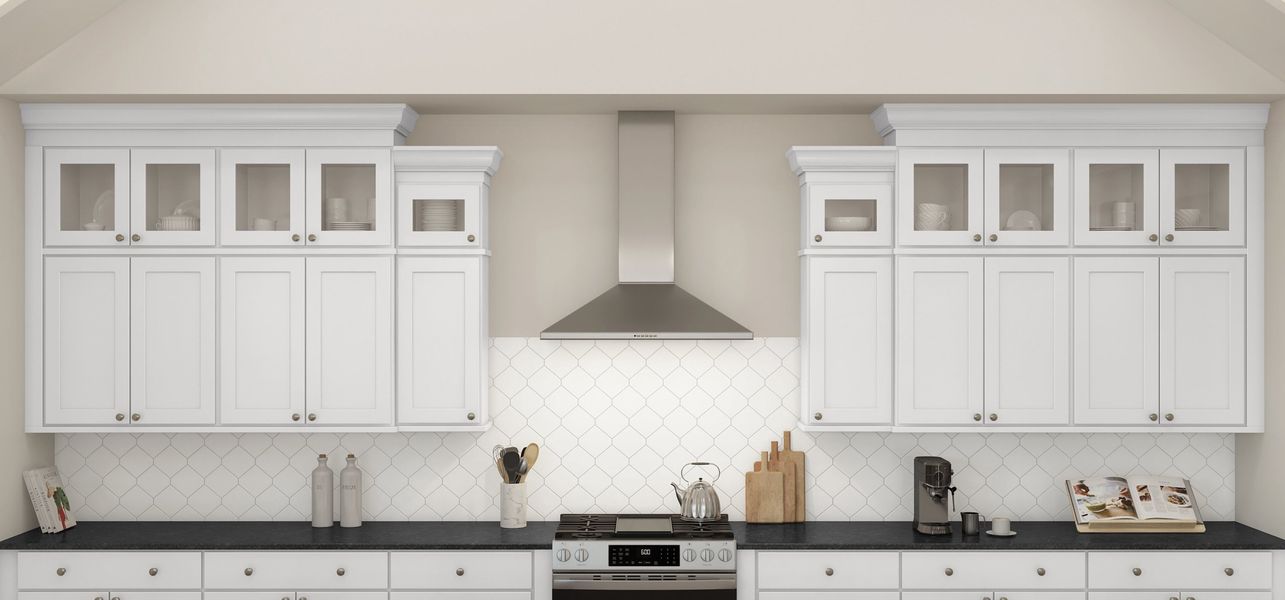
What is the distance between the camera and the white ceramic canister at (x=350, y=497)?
3713 mm

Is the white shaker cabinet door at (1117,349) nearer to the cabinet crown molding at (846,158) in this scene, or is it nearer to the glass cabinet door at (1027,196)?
the glass cabinet door at (1027,196)

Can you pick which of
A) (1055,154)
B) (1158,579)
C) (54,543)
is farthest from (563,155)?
(1158,579)

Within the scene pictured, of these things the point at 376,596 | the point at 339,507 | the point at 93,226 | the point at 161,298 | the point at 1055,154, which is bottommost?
the point at 376,596

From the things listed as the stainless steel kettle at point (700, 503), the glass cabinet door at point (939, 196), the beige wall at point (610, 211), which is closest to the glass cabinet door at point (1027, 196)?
the glass cabinet door at point (939, 196)

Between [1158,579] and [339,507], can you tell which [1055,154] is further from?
[339,507]

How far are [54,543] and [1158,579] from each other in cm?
420

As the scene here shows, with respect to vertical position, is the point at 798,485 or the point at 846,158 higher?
the point at 846,158

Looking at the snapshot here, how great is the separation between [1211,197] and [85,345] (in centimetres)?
450

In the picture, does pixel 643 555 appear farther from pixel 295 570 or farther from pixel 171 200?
pixel 171 200

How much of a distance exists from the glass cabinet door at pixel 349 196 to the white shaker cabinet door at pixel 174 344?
469 millimetres

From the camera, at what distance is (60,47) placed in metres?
3.35

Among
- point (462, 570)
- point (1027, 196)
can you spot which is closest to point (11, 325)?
point (462, 570)

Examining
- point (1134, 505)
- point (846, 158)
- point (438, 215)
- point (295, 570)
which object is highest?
point (846, 158)

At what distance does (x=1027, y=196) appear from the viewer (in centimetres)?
357
